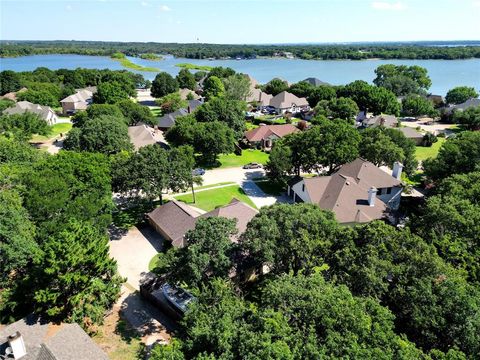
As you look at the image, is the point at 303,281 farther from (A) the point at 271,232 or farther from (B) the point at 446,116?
(B) the point at 446,116

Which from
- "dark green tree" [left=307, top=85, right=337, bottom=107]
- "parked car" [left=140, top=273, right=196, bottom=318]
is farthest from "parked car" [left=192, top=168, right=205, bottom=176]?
"dark green tree" [left=307, top=85, right=337, bottom=107]

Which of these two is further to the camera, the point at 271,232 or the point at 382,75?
the point at 382,75

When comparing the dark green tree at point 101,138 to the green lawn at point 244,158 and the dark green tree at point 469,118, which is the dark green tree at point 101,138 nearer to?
the green lawn at point 244,158

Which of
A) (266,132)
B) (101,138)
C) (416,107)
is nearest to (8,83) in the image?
(101,138)

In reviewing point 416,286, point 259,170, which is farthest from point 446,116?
point 416,286

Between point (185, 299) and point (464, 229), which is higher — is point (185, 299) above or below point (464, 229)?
below
